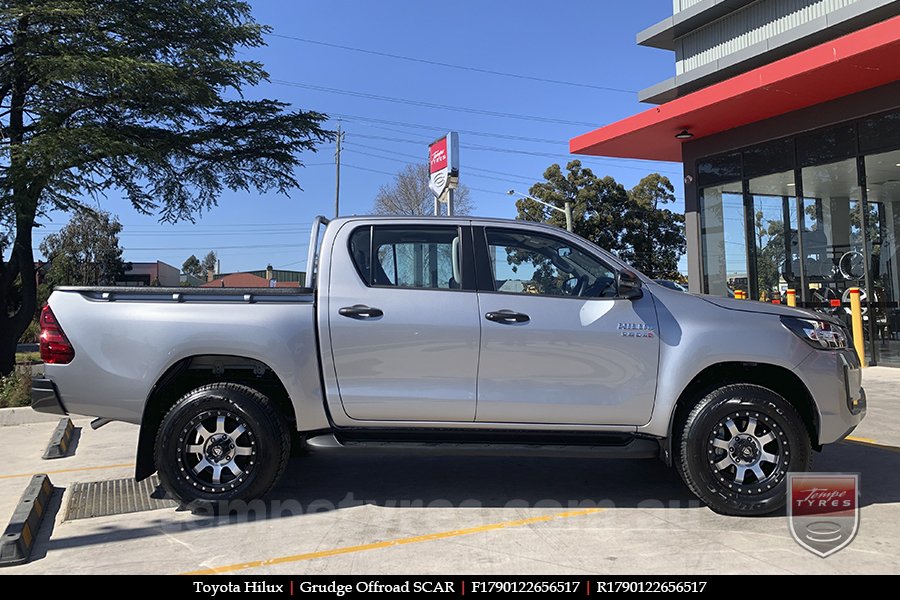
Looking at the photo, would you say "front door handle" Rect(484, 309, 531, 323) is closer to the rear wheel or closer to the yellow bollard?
the rear wheel

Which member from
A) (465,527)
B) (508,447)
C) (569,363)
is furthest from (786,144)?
(465,527)

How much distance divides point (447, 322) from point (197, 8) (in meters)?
12.7

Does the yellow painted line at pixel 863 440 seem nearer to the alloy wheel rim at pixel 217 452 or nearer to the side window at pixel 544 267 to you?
the side window at pixel 544 267

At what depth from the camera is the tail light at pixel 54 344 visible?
4.41 m

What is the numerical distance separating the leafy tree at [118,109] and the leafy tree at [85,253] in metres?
21.4

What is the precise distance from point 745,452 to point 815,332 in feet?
3.07

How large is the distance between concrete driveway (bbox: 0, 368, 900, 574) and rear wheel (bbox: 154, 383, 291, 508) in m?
0.20

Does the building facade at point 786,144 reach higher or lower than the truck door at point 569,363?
higher

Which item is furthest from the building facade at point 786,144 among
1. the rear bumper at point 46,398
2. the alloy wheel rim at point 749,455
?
the rear bumper at point 46,398

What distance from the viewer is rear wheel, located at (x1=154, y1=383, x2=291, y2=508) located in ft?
14.3

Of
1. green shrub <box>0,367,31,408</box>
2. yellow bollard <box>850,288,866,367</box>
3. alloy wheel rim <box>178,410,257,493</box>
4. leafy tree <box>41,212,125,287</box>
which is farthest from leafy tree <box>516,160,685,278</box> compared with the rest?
alloy wheel rim <box>178,410,257,493</box>

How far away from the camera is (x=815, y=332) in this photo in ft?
14.5
